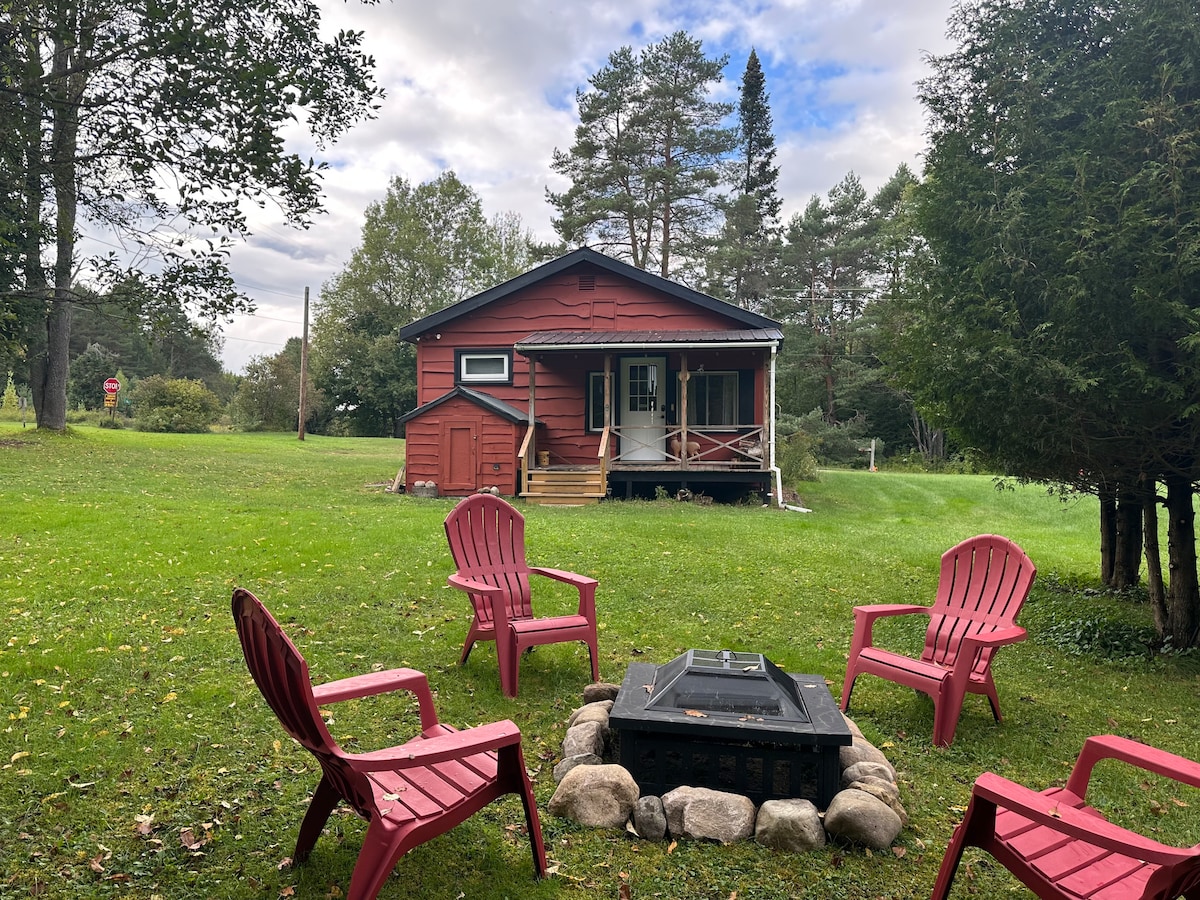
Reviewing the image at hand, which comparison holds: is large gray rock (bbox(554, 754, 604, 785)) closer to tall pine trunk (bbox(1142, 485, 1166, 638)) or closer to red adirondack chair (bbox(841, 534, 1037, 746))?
red adirondack chair (bbox(841, 534, 1037, 746))

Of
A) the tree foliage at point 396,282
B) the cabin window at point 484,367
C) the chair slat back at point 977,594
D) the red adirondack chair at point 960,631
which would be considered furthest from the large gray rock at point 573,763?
the tree foliage at point 396,282

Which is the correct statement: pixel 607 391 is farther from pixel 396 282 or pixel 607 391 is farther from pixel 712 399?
pixel 396 282

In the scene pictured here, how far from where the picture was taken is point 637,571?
754cm

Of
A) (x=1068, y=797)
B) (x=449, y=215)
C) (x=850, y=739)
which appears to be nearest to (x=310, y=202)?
(x=850, y=739)

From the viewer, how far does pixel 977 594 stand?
4.45 meters

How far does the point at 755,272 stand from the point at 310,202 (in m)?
30.9

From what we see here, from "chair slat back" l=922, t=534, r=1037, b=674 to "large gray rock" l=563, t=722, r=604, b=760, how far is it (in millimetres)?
2087

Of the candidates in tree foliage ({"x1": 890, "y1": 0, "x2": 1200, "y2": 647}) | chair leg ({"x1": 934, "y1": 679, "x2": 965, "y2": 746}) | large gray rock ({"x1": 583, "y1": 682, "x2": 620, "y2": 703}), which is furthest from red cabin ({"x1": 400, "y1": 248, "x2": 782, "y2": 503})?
chair leg ({"x1": 934, "y1": 679, "x2": 965, "y2": 746})

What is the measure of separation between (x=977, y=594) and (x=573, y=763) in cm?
266

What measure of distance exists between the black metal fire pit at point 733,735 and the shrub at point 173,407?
29332mm

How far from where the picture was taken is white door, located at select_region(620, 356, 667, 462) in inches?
587

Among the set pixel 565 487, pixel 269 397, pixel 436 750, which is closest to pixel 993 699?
pixel 436 750

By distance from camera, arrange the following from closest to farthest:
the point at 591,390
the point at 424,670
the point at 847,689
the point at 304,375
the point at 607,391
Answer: the point at 847,689 < the point at 424,670 < the point at 607,391 < the point at 591,390 < the point at 304,375

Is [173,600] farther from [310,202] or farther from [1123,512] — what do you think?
[1123,512]
